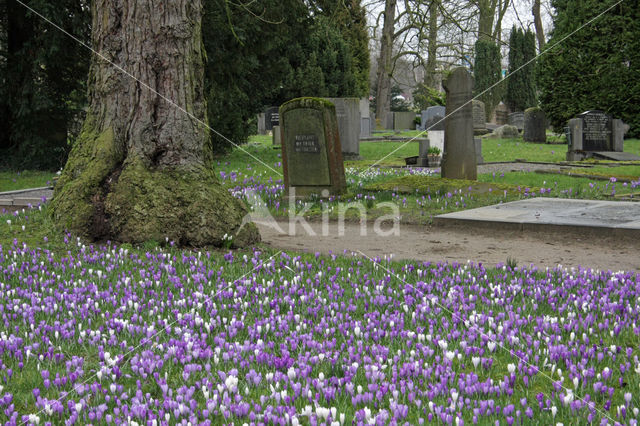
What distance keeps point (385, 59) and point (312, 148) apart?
27.4 meters

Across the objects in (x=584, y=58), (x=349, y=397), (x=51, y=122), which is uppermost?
(x=584, y=58)

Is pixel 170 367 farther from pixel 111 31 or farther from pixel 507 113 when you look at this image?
pixel 507 113

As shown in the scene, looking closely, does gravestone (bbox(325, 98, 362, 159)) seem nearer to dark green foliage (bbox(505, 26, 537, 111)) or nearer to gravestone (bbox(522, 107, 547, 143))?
gravestone (bbox(522, 107, 547, 143))

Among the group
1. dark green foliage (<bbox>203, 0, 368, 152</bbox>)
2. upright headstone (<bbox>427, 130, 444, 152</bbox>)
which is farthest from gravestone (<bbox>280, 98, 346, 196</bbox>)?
upright headstone (<bbox>427, 130, 444, 152</bbox>)

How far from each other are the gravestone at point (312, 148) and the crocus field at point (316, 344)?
5.98 meters

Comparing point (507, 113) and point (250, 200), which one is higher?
point (507, 113)

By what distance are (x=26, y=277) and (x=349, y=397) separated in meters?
3.59

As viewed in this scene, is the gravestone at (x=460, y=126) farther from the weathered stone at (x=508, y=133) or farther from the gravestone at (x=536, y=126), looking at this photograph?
the weathered stone at (x=508, y=133)

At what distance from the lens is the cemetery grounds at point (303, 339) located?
2.94m

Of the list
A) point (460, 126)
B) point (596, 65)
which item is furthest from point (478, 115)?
point (460, 126)

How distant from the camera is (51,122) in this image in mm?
18422

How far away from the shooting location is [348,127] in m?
22.0

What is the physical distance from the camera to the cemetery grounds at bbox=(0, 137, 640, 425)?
2.94 meters

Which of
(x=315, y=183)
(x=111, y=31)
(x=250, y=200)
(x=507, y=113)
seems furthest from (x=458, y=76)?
(x=507, y=113)
